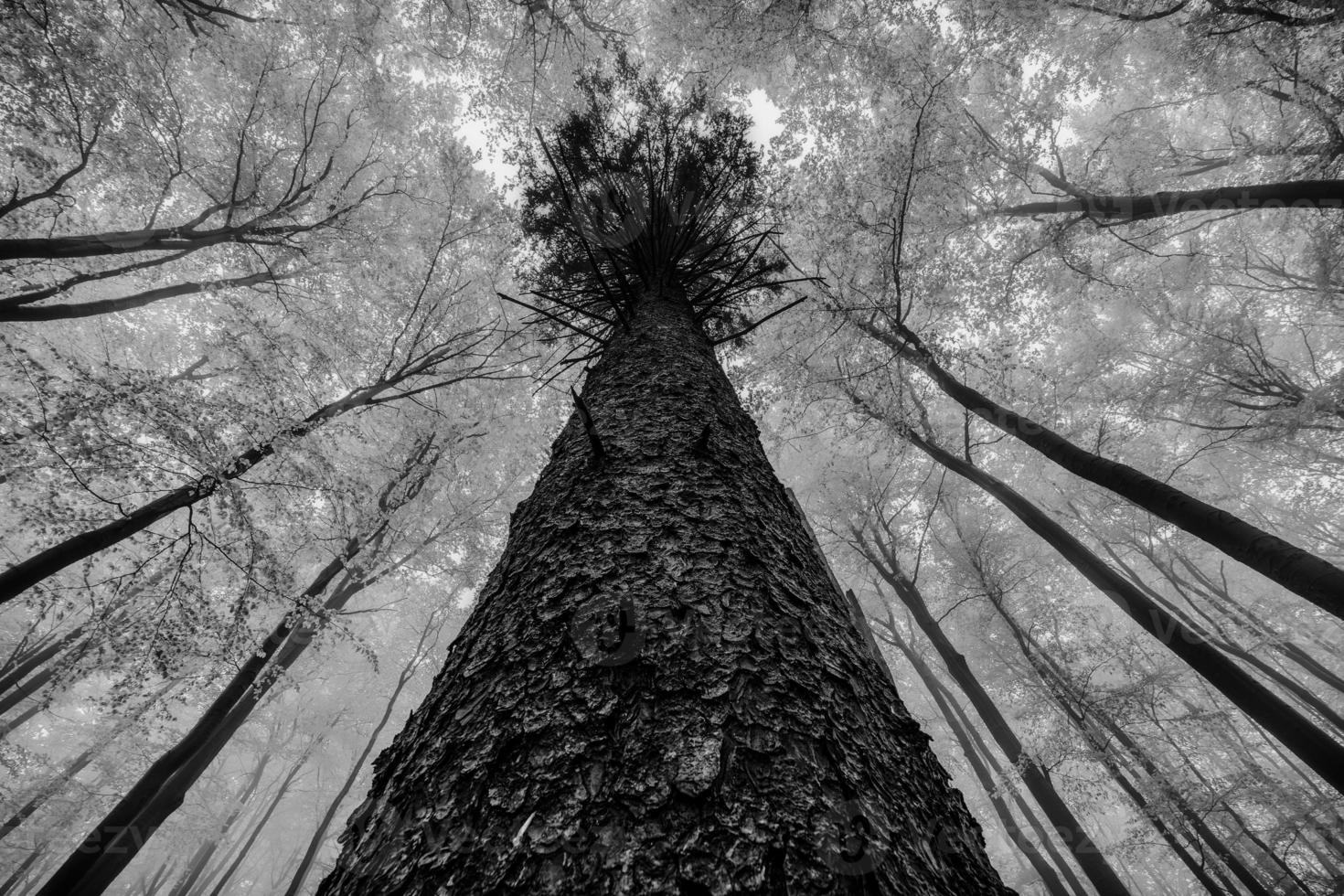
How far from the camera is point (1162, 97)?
988 cm

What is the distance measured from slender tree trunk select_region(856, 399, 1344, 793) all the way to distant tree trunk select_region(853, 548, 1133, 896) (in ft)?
10.3

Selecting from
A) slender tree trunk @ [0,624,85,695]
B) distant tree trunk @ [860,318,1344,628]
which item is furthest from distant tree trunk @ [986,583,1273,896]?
slender tree trunk @ [0,624,85,695]

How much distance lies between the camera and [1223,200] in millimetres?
5316

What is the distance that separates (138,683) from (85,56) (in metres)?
6.15

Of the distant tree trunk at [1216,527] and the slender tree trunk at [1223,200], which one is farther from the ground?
the slender tree trunk at [1223,200]

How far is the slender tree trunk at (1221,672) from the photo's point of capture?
333 cm

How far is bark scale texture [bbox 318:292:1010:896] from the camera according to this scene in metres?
0.61

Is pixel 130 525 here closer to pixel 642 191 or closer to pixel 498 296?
pixel 498 296

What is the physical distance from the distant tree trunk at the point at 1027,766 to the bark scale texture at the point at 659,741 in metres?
7.83

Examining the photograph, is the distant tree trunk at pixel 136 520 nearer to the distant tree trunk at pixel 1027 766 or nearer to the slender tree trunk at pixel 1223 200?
the distant tree trunk at pixel 1027 766

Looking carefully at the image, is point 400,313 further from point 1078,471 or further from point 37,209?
point 1078,471

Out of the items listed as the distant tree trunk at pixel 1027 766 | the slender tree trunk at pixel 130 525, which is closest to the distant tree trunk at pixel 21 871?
the slender tree trunk at pixel 130 525

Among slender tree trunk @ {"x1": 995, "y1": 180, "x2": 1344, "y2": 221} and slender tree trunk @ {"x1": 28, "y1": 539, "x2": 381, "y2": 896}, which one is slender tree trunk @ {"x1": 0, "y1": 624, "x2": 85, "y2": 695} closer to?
slender tree trunk @ {"x1": 28, "y1": 539, "x2": 381, "y2": 896}

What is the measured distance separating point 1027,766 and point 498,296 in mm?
9302
